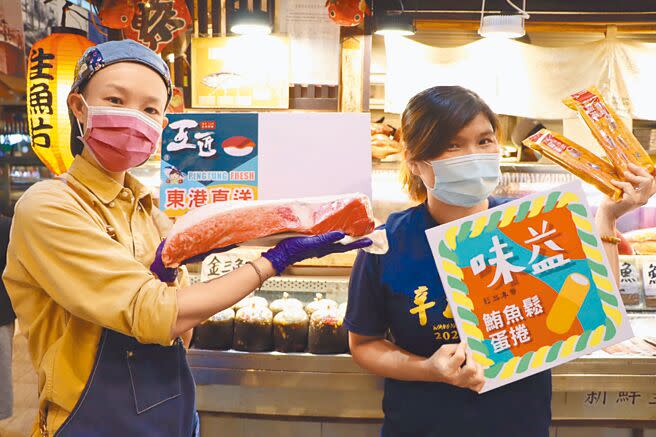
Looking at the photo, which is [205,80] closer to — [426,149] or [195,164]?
[195,164]

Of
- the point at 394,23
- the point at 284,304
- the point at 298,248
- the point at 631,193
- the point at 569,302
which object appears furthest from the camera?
the point at 394,23

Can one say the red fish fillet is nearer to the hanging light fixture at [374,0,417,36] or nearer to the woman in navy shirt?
the woman in navy shirt

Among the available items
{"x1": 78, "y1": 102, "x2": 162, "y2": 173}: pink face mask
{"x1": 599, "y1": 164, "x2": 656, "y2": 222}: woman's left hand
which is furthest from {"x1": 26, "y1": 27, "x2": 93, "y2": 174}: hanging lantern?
{"x1": 599, "y1": 164, "x2": 656, "y2": 222}: woman's left hand

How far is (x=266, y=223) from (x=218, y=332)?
2.01 metres

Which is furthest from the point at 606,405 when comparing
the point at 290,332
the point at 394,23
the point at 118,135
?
the point at 394,23

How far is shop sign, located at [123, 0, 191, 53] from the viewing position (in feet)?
14.6

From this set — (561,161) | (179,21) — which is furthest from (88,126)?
(179,21)

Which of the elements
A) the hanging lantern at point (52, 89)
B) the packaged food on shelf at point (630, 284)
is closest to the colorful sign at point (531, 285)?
the packaged food on shelf at point (630, 284)

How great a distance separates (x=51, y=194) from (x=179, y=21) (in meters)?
3.42

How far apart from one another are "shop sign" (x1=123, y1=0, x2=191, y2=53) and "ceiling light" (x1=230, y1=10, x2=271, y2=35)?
380 mm

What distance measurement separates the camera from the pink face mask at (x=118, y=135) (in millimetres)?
1553

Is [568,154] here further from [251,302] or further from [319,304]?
[251,302]

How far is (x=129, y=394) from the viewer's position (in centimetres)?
155

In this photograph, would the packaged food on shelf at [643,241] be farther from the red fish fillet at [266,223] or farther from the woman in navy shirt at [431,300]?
the red fish fillet at [266,223]
